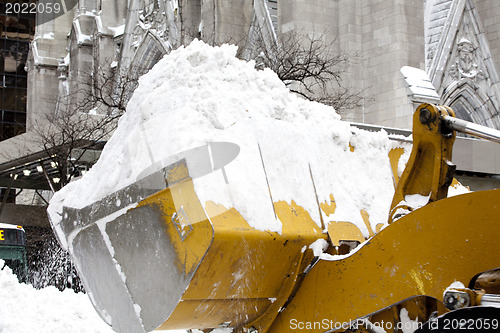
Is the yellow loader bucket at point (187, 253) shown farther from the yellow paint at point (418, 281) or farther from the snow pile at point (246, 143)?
the yellow paint at point (418, 281)

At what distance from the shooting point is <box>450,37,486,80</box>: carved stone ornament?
66.4 feet

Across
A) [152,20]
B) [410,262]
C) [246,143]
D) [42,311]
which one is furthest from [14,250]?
[152,20]

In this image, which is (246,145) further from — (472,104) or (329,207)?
(472,104)

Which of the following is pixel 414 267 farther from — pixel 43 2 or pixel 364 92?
pixel 43 2

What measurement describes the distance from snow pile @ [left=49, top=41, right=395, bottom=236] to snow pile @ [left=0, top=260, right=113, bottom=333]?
144 inches

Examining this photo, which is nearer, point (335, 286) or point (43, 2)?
point (335, 286)

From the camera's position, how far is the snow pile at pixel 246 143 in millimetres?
4168

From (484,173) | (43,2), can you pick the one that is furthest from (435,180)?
(43,2)

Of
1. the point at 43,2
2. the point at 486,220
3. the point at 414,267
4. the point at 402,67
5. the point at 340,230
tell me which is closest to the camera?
the point at 486,220

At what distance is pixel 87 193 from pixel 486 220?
2.64 metres

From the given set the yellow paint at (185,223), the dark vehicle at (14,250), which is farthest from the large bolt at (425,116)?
the dark vehicle at (14,250)

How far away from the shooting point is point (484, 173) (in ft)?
52.2

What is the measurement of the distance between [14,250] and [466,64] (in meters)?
13.9

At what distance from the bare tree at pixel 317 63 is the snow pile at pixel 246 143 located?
455 inches
